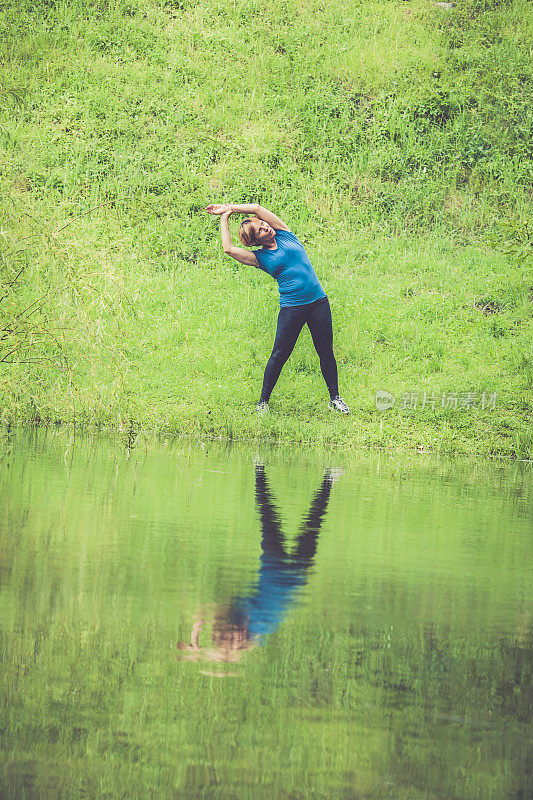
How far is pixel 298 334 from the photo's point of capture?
12.3 m

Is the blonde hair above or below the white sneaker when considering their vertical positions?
above

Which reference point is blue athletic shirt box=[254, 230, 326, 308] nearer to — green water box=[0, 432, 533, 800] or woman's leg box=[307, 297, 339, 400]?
woman's leg box=[307, 297, 339, 400]

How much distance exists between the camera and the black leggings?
12.2 m

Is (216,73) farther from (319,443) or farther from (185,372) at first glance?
(319,443)

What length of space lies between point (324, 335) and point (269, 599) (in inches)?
302

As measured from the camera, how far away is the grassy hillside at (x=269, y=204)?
36.2 ft

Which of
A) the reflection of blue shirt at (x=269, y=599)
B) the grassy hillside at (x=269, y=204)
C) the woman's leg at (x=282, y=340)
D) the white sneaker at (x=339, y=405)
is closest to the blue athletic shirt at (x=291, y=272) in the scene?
the woman's leg at (x=282, y=340)

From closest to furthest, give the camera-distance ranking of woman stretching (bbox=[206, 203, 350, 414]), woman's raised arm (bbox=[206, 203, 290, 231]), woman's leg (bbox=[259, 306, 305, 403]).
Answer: woman's raised arm (bbox=[206, 203, 290, 231])
woman stretching (bbox=[206, 203, 350, 414])
woman's leg (bbox=[259, 306, 305, 403])

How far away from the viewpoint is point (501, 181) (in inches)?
776

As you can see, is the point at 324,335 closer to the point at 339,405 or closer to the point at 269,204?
the point at 339,405

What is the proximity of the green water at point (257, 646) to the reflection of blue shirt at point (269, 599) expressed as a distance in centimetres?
1

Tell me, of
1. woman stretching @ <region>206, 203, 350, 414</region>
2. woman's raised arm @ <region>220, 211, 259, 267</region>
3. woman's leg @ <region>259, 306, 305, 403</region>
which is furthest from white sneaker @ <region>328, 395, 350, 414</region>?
woman's raised arm @ <region>220, 211, 259, 267</region>

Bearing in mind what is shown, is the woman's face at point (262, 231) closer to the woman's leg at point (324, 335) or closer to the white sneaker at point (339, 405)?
the woman's leg at point (324, 335)

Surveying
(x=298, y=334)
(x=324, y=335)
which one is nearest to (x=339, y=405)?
(x=324, y=335)
